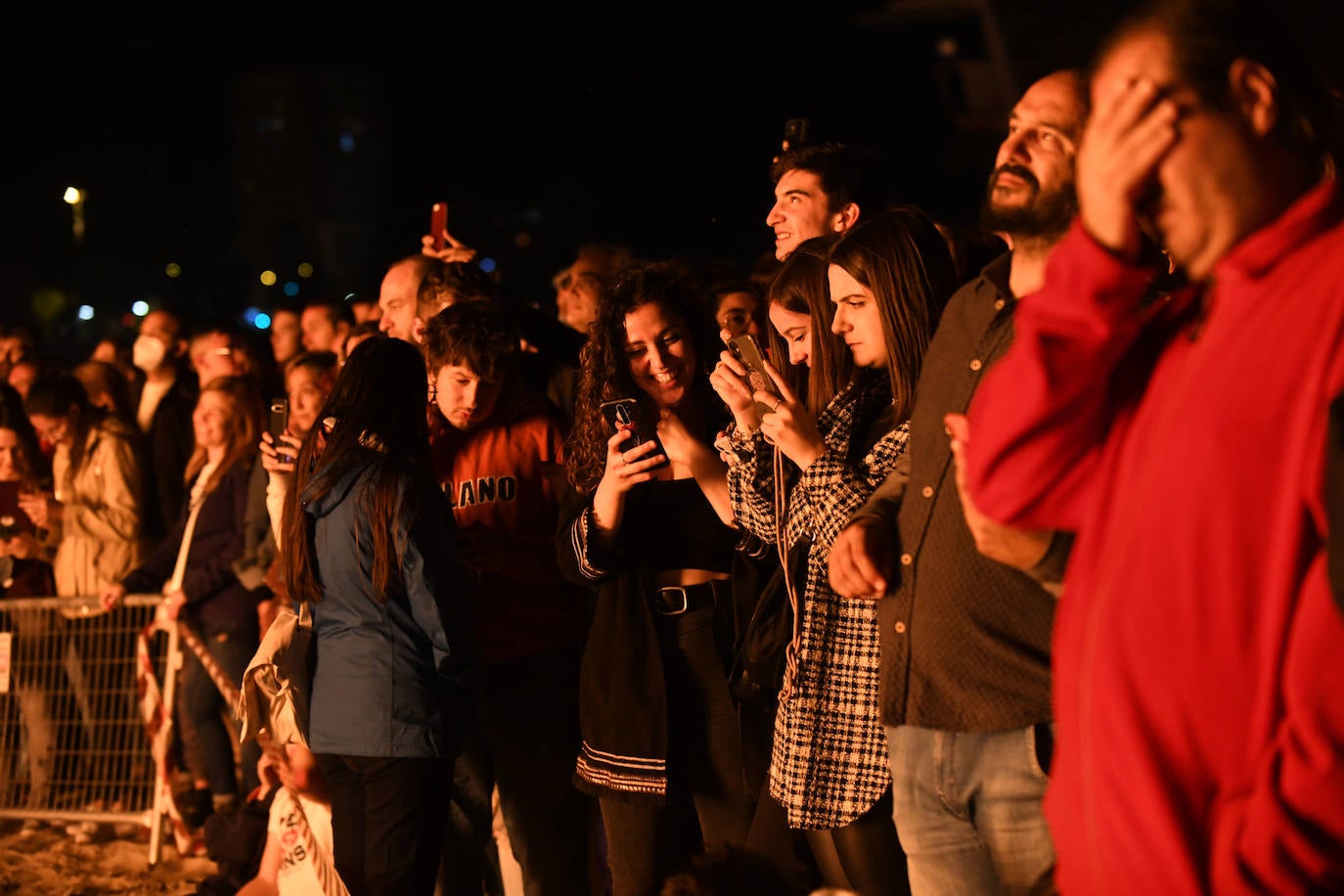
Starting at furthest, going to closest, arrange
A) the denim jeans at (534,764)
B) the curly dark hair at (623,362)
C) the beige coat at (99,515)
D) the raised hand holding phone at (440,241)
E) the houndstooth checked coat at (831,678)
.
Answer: the beige coat at (99,515)
the raised hand holding phone at (440,241)
the denim jeans at (534,764)
the curly dark hair at (623,362)
the houndstooth checked coat at (831,678)

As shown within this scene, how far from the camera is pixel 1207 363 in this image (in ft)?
5.40

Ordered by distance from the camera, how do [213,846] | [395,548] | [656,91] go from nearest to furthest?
1. [395,548]
2. [213,846]
3. [656,91]

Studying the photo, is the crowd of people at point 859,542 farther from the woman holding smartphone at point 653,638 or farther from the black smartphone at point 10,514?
the black smartphone at point 10,514

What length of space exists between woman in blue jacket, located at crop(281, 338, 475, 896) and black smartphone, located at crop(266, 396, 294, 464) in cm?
71

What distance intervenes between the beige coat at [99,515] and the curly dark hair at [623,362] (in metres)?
4.06

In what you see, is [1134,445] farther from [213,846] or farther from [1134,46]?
[213,846]

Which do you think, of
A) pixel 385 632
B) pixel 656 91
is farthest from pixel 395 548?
pixel 656 91

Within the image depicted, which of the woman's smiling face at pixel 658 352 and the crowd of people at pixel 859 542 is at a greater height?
the woman's smiling face at pixel 658 352

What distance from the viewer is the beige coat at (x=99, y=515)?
7.32m

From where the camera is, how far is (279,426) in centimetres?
485

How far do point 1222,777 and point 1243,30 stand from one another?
0.93m

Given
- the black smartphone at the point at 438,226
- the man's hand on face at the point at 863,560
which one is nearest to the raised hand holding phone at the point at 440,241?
the black smartphone at the point at 438,226

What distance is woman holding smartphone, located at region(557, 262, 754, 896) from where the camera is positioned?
387 cm

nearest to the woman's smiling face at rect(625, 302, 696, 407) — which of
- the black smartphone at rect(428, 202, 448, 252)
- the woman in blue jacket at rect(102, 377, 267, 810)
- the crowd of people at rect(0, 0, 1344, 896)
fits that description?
the crowd of people at rect(0, 0, 1344, 896)
